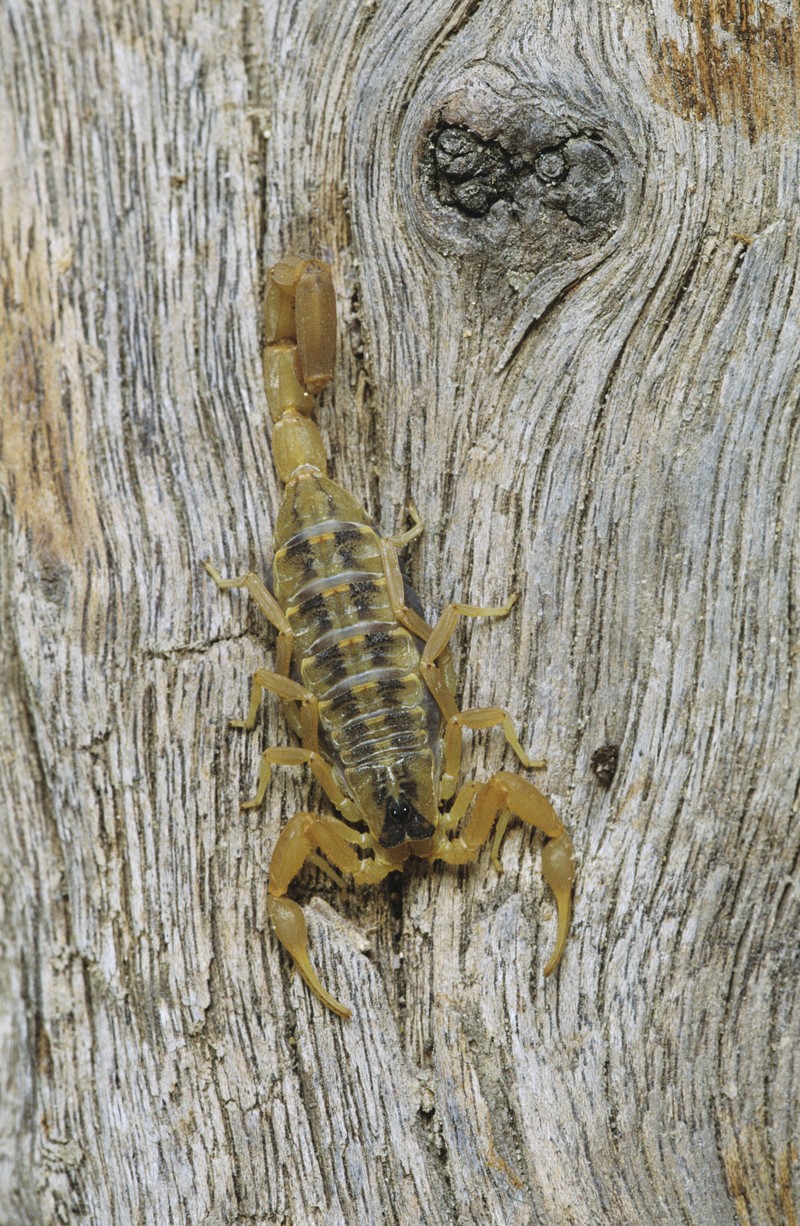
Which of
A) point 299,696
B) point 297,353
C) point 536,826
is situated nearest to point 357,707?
point 299,696

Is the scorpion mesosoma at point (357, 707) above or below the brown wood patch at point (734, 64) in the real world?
below

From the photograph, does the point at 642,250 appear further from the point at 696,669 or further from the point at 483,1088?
the point at 483,1088

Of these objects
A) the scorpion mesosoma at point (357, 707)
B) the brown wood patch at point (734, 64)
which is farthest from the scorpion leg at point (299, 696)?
the brown wood patch at point (734, 64)

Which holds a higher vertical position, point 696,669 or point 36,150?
point 36,150

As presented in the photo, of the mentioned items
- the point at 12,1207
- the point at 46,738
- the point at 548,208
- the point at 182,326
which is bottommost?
the point at 12,1207

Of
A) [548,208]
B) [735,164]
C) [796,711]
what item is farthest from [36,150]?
[796,711]

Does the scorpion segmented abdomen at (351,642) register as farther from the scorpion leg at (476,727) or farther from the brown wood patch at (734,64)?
the brown wood patch at (734,64)

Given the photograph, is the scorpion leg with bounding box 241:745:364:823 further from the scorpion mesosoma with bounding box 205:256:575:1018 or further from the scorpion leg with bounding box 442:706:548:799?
the scorpion leg with bounding box 442:706:548:799
